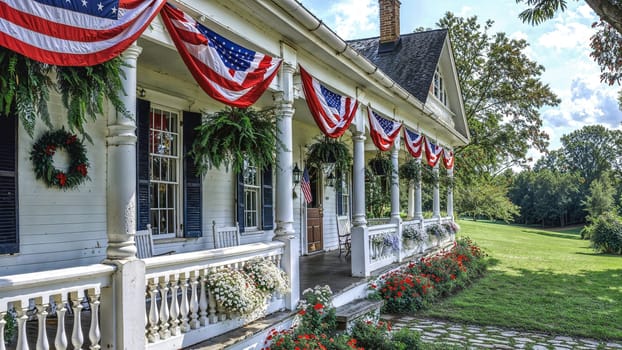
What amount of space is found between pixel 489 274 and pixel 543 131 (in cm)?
1142

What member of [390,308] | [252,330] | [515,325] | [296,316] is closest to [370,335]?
[296,316]

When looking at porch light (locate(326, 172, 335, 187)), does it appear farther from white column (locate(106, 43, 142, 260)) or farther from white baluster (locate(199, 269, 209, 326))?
white column (locate(106, 43, 142, 260))

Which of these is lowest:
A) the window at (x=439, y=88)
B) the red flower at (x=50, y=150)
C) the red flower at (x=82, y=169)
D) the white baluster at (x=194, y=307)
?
the white baluster at (x=194, y=307)

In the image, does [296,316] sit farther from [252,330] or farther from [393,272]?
[393,272]

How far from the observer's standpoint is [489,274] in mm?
12969

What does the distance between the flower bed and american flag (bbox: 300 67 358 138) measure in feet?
8.80

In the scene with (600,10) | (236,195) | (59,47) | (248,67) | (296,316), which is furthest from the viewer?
(236,195)

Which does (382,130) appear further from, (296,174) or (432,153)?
(432,153)

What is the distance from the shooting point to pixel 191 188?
6508 millimetres

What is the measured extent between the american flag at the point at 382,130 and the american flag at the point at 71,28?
5.57m

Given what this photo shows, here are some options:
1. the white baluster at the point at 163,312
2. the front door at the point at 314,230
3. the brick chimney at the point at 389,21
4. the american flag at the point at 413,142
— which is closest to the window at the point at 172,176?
the white baluster at the point at 163,312

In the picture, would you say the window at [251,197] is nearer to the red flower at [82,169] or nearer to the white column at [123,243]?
the red flower at [82,169]

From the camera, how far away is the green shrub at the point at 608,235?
20250 millimetres

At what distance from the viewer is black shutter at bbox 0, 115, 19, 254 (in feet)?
14.2
